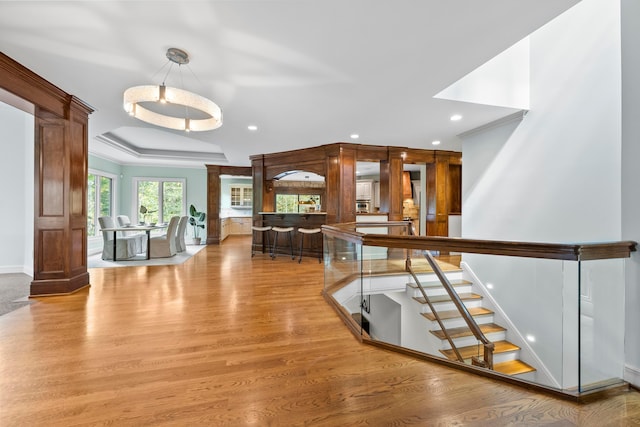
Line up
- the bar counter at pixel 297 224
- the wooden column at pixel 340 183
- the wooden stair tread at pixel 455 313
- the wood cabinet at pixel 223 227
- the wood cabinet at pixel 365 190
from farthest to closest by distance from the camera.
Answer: the wood cabinet at pixel 365 190 < the wood cabinet at pixel 223 227 < the bar counter at pixel 297 224 < the wooden column at pixel 340 183 < the wooden stair tread at pixel 455 313

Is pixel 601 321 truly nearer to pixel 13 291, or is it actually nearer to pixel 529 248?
pixel 529 248

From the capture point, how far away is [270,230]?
6945mm

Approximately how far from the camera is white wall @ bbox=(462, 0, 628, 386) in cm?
291

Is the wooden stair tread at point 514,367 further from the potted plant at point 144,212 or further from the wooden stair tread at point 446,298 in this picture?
the potted plant at point 144,212

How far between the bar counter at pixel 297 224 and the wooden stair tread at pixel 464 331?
10.5 ft

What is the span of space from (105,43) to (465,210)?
553 cm

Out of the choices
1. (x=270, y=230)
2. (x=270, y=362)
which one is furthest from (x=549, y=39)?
(x=270, y=230)

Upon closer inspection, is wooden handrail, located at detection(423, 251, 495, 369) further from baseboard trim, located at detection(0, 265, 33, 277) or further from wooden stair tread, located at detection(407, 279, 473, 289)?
baseboard trim, located at detection(0, 265, 33, 277)

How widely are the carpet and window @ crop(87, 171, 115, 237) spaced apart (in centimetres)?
301

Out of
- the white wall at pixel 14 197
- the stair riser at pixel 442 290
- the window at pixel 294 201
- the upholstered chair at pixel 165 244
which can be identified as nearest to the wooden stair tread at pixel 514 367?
the stair riser at pixel 442 290

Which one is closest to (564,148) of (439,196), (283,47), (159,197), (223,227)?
(439,196)

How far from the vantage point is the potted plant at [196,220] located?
895 cm

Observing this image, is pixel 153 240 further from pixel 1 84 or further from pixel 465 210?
pixel 465 210

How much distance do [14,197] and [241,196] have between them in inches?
284
